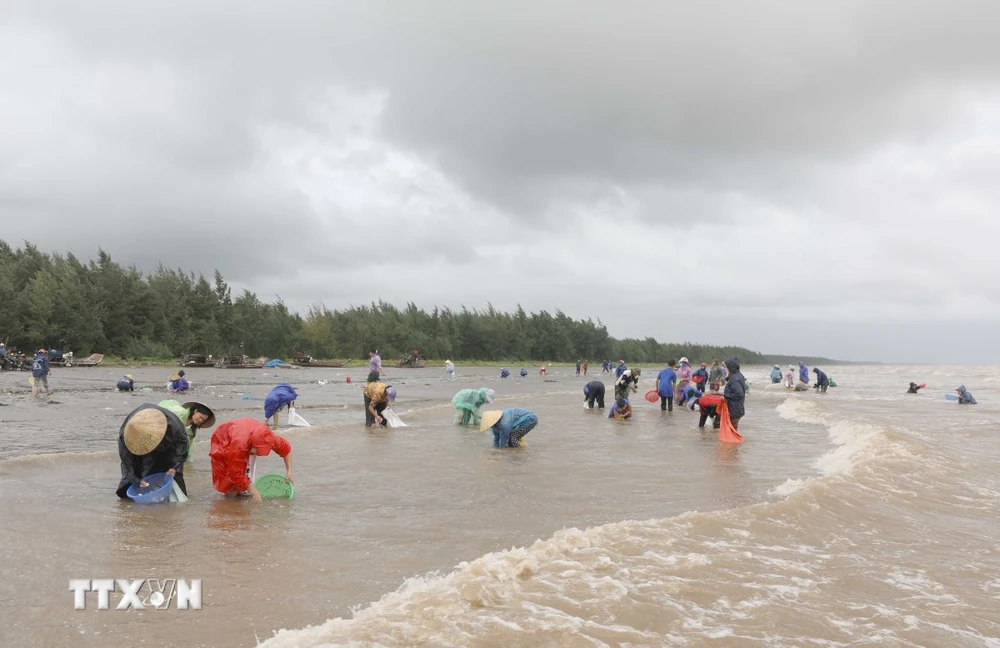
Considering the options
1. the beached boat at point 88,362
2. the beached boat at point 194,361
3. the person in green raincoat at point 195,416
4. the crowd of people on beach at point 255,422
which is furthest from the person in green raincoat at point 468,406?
the beached boat at point 194,361

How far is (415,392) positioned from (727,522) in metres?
24.1

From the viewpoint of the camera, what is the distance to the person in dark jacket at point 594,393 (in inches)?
855

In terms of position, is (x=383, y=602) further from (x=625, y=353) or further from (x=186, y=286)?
(x=625, y=353)

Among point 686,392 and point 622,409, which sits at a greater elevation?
point 686,392

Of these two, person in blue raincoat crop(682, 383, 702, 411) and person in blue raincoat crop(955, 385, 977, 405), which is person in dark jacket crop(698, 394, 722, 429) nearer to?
person in blue raincoat crop(682, 383, 702, 411)

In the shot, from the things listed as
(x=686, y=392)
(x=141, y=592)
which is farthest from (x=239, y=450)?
(x=686, y=392)

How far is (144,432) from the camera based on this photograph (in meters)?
7.05

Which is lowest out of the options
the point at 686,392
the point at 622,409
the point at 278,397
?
the point at 622,409

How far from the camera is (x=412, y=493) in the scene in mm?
8195

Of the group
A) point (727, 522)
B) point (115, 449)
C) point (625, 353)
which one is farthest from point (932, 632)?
point (625, 353)

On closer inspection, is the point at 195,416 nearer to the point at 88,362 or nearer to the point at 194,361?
the point at 88,362

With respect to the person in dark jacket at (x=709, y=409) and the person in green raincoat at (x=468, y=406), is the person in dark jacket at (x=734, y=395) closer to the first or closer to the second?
the person in dark jacket at (x=709, y=409)

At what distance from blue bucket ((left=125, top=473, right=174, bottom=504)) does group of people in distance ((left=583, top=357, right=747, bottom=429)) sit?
37.9 feet

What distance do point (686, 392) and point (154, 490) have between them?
1902cm
